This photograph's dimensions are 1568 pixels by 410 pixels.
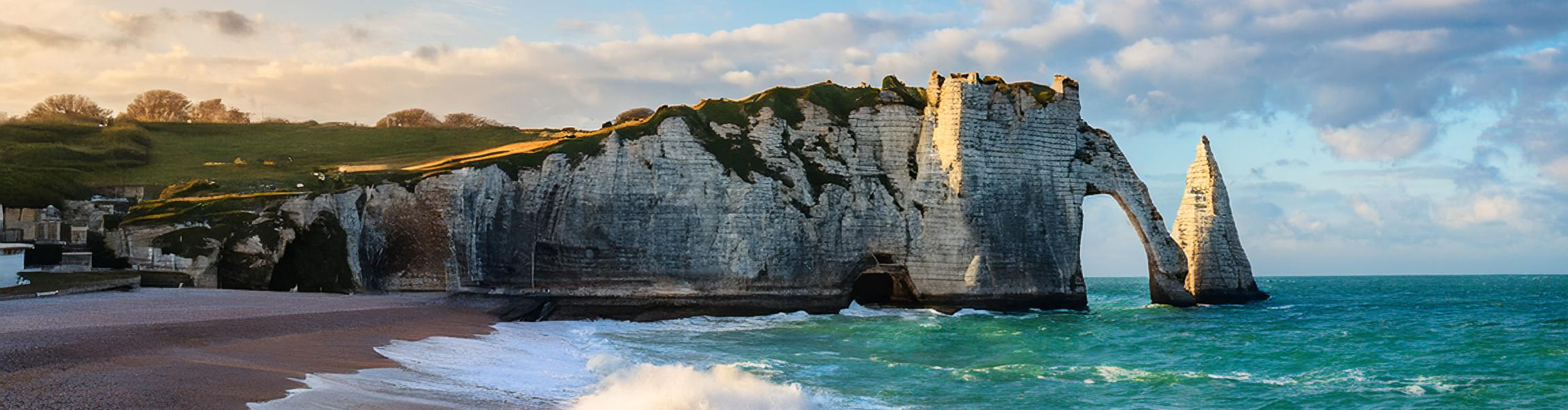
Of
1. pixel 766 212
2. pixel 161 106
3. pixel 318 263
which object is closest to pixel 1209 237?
pixel 766 212

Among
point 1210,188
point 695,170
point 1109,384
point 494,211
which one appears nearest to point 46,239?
point 494,211

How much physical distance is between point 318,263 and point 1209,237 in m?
33.3

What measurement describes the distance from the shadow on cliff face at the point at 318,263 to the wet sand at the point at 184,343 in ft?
16.6

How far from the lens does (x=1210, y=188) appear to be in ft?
161

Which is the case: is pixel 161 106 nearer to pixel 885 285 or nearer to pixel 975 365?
pixel 885 285

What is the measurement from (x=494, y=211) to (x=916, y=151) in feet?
53.0

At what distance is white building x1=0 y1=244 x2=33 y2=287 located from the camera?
28.1 m

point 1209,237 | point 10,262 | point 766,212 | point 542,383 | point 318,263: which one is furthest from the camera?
point 1209,237

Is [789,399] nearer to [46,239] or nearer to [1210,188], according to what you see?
[46,239]

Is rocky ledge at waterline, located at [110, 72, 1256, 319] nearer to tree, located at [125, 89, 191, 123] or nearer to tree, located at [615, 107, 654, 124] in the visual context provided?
tree, located at [615, 107, 654, 124]

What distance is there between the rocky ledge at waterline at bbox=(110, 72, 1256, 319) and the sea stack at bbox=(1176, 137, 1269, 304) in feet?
2.68

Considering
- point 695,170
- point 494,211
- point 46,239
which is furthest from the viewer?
point 695,170

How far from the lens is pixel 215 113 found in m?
82.4

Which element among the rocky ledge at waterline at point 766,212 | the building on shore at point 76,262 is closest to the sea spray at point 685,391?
the building on shore at point 76,262
